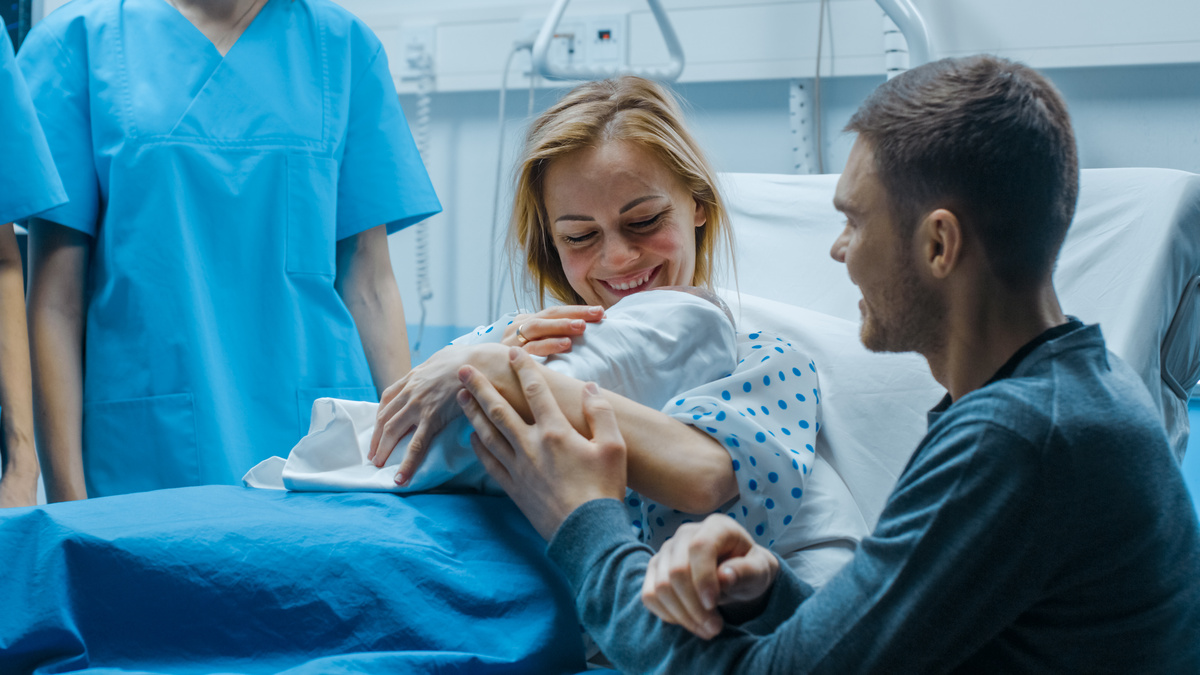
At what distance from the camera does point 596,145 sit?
1146mm

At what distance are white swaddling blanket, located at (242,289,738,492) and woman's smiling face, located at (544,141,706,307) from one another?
144 mm

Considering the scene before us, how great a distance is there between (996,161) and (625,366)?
44 centimetres

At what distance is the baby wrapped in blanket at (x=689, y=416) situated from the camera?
0.88 m

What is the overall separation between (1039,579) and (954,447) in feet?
0.30

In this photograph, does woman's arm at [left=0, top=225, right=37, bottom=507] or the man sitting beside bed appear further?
woman's arm at [left=0, top=225, right=37, bottom=507]

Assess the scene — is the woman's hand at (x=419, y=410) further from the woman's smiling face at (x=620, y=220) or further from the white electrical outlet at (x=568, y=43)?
the white electrical outlet at (x=568, y=43)

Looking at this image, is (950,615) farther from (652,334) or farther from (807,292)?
(807,292)

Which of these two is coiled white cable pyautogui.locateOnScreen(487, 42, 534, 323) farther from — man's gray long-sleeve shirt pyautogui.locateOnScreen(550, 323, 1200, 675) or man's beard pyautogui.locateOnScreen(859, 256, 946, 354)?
man's gray long-sleeve shirt pyautogui.locateOnScreen(550, 323, 1200, 675)

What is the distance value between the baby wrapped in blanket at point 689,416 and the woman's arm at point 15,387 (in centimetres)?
41

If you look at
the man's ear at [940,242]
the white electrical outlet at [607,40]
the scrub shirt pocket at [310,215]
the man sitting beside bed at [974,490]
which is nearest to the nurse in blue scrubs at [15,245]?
the scrub shirt pocket at [310,215]

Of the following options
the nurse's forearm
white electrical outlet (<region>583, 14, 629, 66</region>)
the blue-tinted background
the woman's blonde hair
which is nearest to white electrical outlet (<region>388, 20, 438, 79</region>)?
white electrical outlet (<region>583, 14, 629, 66</region>)

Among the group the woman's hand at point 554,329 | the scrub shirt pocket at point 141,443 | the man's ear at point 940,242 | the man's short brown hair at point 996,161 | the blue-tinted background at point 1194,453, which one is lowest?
the blue-tinted background at point 1194,453

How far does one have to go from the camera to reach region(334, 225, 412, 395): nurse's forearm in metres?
1.59

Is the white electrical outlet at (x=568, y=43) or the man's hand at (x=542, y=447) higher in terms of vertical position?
the white electrical outlet at (x=568, y=43)
